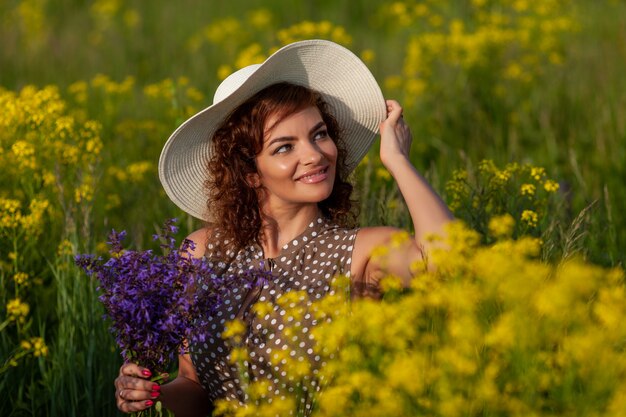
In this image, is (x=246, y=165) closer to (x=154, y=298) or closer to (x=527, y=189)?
(x=154, y=298)

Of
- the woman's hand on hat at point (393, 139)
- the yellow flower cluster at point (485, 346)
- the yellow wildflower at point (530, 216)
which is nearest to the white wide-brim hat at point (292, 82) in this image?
the woman's hand on hat at point (393, 139)

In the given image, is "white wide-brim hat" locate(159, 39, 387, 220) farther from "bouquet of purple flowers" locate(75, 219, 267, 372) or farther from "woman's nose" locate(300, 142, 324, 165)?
"bouquet of purple flowers" locate(75, 219, 267, 372)

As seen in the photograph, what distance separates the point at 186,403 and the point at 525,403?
53.8 inches

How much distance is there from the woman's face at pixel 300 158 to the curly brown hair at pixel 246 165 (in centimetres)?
4

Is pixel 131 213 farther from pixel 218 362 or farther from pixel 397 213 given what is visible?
pixel 218 362

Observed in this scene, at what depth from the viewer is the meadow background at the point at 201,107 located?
3.55 metres

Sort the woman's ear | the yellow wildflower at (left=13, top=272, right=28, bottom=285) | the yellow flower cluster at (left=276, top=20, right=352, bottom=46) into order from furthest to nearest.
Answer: the yellow flower cluster at (left=276, top=20, right=352, bottom=46) < the yellow wildflower at (left=13, top=272, right=28, bottom=285) < the woman's ear

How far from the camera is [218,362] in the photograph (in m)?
2.98

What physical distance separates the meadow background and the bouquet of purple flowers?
35.4 inches

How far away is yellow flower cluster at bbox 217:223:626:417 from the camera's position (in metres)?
1.90

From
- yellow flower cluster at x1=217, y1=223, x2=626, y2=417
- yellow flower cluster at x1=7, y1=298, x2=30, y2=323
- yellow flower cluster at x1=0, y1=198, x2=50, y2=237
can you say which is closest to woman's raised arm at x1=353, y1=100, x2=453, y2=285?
yellow flower cluster at x1=217, y1=223, x2=626, y2=417

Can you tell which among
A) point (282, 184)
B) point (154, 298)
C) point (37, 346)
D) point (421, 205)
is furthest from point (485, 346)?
point (37, 346)

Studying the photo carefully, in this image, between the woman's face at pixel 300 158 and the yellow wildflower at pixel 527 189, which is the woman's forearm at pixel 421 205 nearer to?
the woman's face at pixel 300 158

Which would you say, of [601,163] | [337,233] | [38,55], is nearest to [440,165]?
[601,163]
